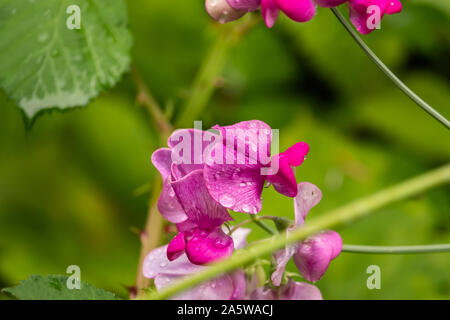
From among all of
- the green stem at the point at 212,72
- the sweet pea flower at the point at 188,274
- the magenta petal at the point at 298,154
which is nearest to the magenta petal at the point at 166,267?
the sweet pea flower at the point at 188,274

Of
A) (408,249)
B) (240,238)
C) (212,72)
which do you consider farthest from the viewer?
(212,72)

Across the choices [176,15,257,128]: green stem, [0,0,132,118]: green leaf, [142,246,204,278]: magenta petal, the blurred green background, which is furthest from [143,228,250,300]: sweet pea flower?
the blurred green background

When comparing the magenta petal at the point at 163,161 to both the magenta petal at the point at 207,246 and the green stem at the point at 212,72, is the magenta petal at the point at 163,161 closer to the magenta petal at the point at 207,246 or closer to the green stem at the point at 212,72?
the magenta petal at the point at 207,246

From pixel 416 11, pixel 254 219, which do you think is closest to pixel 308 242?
pixel 254 219

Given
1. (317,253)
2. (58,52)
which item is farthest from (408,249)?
(58,52)

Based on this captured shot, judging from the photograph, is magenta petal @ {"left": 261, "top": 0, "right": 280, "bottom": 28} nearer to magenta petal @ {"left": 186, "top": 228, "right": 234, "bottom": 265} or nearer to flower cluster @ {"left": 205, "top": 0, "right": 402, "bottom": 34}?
flower cluster @ {"left": 205, "top": 0, "right": 402, "bottom": 34}

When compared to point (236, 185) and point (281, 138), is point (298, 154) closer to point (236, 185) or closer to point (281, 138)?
point (236, 185)

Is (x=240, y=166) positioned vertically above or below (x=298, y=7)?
below

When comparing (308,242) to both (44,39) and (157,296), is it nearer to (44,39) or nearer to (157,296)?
(157,296)
